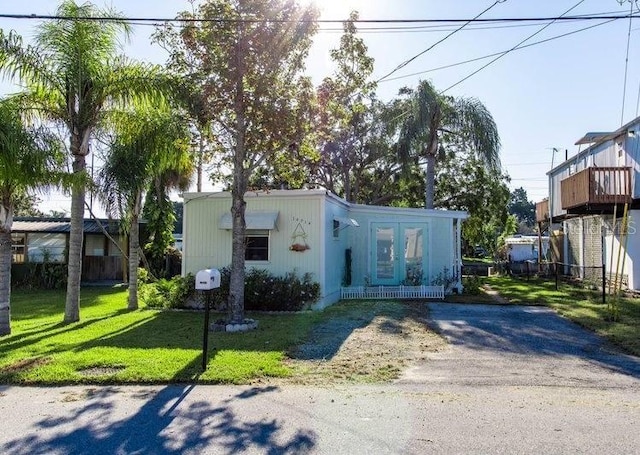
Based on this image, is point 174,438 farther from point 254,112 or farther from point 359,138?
point 359,138

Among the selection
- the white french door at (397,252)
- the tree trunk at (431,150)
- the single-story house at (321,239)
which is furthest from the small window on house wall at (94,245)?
the tree trunk at (431,150)

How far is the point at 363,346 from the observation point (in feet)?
26.4

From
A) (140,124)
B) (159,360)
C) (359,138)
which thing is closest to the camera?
(159,360)

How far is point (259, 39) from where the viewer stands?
30.0 ft

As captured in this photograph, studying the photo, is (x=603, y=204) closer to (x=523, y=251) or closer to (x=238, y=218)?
(x=238, y=218)

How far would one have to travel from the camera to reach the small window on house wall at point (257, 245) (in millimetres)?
12875

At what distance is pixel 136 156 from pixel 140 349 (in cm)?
552

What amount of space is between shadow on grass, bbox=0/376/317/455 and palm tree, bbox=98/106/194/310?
643 cm

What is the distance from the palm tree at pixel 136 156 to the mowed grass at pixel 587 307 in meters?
8.68

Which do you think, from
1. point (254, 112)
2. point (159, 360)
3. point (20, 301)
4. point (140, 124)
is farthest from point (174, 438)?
point (20, 301)

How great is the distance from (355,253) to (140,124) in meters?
7.41

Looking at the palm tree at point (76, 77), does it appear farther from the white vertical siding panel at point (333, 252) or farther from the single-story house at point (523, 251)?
the single-story house at point (523, 251)

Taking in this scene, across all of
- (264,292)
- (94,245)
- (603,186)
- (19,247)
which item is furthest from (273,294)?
(19,247)

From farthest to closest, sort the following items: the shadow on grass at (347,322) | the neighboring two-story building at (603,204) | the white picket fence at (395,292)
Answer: the neighboring two-story building at (603,204) → the white picket fence at (395,292) → the shadow on grass at (347,322)
